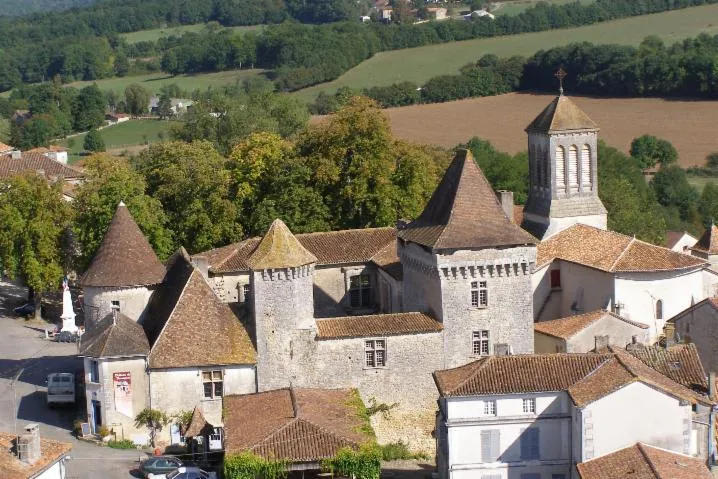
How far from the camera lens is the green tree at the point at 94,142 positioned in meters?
121

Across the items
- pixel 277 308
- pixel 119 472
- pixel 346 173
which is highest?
pixel 346 173

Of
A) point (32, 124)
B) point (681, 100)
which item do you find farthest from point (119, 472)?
point (32, 124)

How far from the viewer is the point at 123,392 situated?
1833 inches

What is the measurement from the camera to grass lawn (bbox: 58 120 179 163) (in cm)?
12169

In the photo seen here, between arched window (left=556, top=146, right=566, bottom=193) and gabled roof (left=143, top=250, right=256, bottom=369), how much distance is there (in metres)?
18.5

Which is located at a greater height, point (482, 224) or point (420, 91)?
point (420, 91)

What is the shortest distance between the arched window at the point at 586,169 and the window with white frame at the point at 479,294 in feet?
45.8

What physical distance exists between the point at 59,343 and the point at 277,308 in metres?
16.8

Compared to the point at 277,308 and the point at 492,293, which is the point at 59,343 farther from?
the point at 492,293

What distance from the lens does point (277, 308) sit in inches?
1832

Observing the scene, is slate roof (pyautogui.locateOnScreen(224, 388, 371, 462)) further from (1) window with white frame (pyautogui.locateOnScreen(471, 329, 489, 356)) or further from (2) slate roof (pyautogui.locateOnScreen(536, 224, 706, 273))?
(2) slate roof (pyautogui.locateOnScreen(536, 224, 706, 273))

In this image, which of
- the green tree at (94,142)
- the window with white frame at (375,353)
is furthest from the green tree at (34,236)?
the green tree at (94,142)

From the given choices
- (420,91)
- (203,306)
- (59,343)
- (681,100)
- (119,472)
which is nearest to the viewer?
(119,472)

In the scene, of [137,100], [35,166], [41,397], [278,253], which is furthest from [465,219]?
[137,100]
